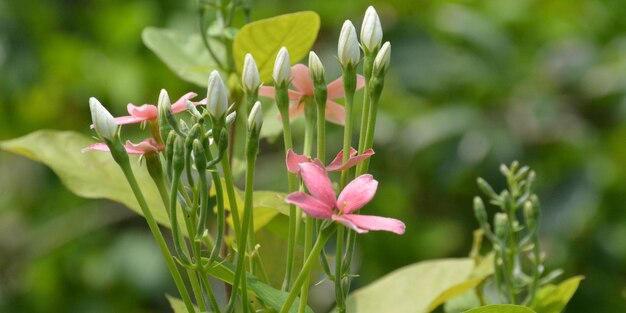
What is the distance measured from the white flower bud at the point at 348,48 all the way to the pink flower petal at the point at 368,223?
4.6 inches

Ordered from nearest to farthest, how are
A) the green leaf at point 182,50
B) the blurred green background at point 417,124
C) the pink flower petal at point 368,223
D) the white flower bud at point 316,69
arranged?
the pink flower petal at point 368,223
the white flower bud at point 316,69
the green leaf at point 182,50
the blurred green background at point 417,124

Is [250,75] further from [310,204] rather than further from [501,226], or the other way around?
[501,226]

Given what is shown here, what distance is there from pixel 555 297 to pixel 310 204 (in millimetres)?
280

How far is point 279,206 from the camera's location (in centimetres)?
56

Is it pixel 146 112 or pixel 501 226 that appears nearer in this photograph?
pixel 146 112

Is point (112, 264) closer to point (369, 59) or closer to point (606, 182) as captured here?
point (606, 182)

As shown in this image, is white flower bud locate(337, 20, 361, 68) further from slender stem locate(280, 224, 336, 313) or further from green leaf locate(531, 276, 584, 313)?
green leaf locate(531, 276, 584, 313)

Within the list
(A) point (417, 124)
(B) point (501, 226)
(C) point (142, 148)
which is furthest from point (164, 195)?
(A) point (417, 124)

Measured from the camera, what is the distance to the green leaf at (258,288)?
1.62ft

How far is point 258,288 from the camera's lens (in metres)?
0.50

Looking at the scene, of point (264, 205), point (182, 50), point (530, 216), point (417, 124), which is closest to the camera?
point (264, 205)

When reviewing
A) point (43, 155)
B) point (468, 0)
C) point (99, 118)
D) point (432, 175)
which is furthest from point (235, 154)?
point (468, 0)

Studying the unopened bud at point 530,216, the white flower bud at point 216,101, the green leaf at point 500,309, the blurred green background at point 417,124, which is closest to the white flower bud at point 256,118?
the white flower bud at point 216,101

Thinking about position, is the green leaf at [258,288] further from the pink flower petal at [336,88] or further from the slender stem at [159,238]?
the pink flower petal at [336,88]
